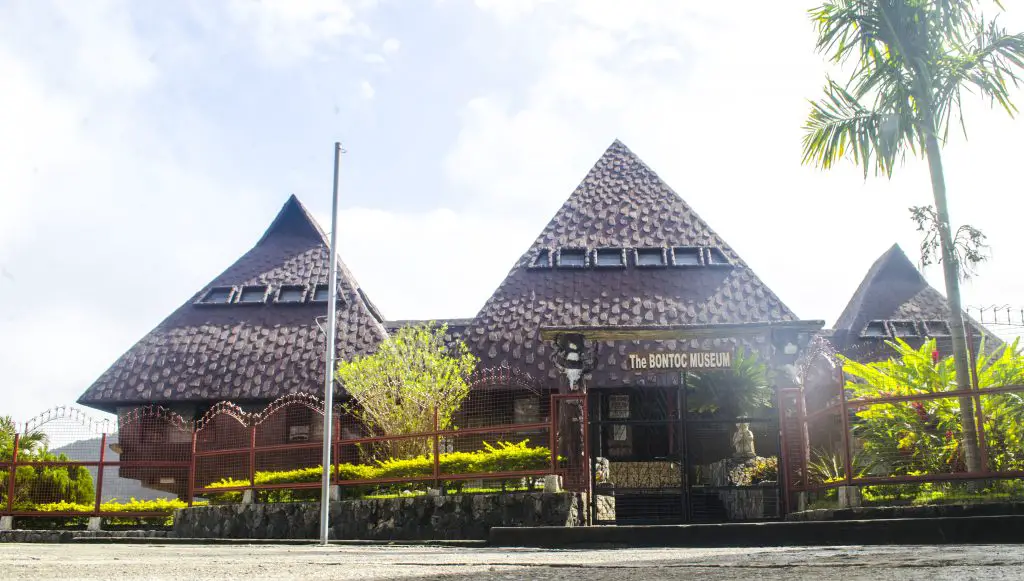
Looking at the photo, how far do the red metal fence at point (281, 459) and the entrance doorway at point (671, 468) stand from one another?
1266mm

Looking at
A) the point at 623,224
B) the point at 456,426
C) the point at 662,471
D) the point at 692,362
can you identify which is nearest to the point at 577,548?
the point at 692,362

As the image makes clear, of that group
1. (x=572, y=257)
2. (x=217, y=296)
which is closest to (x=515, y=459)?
(x=572, y=257)

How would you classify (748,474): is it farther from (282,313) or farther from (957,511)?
(282,313)

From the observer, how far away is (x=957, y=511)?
411 inches

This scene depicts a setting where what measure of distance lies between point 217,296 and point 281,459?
7.03 meters

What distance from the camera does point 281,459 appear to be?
21312 mm

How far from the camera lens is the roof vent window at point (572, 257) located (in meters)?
23.5

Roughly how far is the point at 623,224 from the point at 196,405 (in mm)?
11074

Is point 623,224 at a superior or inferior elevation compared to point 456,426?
superior

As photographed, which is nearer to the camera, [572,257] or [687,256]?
[687,256]

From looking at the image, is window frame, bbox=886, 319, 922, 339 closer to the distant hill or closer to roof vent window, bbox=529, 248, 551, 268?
roof vent window, bbox=529, 248, 551, 268

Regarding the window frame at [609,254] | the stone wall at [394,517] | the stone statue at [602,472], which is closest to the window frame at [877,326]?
the window frame at [609,254]

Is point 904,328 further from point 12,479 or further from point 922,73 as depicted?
point 12,479

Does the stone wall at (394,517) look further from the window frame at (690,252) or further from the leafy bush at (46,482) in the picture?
the window frame at (690,252)
